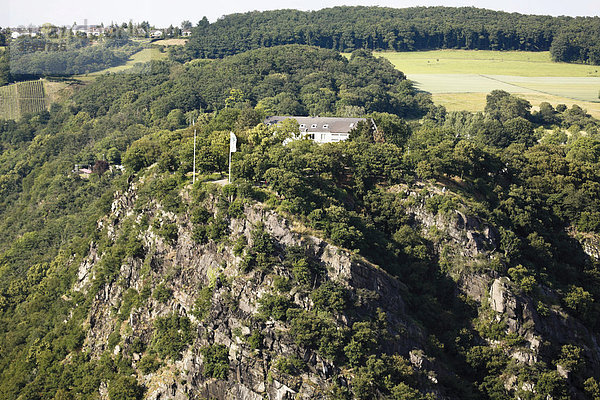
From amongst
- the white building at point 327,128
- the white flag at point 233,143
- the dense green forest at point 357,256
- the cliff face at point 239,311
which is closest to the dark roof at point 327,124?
the white building at point 327,128

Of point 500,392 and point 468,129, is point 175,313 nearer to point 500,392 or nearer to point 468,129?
point 500,392

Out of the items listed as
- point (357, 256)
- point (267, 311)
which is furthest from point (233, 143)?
point (267, 311)

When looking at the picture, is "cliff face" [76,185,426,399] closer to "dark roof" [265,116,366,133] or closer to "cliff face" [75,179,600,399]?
"cliff face" [75,179,600,399]

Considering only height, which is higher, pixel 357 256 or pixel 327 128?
pixel 327 128

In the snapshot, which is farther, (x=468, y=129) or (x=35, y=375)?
(x=468, y=129)

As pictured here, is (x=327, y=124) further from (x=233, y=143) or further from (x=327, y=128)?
(x=233, y=143)

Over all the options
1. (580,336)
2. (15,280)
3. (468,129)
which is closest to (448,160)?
(580,336)
